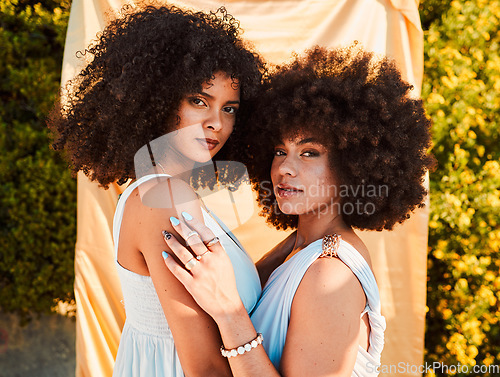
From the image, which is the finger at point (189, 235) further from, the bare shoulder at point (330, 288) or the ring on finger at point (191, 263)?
the bare shoulder at point (330, 288)

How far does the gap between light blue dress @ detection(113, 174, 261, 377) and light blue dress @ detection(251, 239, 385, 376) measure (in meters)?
0.10

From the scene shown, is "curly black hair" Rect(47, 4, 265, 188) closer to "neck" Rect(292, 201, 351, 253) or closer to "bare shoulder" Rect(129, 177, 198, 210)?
"bare shoulder" Rect(129, 177, 198, 210)

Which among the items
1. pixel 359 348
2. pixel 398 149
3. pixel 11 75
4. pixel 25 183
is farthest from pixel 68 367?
pixel 398 149

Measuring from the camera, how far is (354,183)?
2.04 m

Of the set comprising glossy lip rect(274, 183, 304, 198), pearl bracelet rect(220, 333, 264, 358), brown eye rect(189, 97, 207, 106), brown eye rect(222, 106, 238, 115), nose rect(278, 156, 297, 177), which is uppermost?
brown eye rect(189, 97, 207, 106)

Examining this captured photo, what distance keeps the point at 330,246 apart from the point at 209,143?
68 cm

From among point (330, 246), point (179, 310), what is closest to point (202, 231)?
point (179, 310)

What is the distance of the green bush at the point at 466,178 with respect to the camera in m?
3.53

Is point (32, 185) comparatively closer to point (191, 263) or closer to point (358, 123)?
point (191, 263)

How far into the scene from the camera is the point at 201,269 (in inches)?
60.1

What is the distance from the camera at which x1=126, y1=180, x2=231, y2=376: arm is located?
1545mm

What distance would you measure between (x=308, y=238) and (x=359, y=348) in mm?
518

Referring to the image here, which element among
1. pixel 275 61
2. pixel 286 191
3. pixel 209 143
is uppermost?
pixel 275 61

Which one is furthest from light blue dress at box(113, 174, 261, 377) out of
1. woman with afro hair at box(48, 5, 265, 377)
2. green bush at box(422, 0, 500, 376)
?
green bush at box(422, 0, 500, 376)
